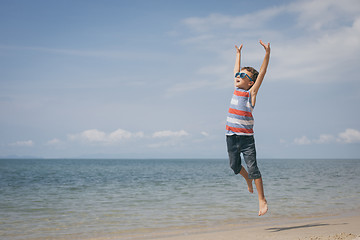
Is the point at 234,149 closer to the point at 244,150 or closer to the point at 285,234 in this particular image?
the point at 244,150

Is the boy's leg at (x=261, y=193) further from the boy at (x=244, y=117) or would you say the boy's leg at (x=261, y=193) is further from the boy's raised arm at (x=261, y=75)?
the boy's raised arm at (x=261, y=75)

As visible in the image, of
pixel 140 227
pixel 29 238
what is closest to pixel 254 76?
pixel 140 227

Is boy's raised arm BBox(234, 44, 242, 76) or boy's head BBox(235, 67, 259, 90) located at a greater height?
boy's raised arm BBox(234, 44, 242, 76)

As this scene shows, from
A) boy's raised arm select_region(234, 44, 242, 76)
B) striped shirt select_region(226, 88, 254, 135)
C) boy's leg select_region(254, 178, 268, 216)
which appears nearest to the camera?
striped shirt select_region(226, 88, 254, 135)

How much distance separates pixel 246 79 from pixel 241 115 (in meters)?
0.54

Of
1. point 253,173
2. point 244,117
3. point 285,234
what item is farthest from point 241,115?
point 285,234

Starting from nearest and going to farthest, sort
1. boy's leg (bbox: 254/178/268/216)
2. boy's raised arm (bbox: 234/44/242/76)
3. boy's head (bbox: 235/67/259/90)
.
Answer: boy's head (bbox: 235/67/259/90), boy's leg (bbox: 254/178/268/216), boy's raised arm (bbox: 234/44/242/76)

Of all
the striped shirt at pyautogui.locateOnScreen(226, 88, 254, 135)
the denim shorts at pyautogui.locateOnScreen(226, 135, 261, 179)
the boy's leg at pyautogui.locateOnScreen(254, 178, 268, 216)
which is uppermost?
the striped shirt at pyautogui.locateOnScreen(226, 88, 254, 135)

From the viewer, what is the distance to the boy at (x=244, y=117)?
458 cm

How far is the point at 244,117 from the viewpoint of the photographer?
4.56m

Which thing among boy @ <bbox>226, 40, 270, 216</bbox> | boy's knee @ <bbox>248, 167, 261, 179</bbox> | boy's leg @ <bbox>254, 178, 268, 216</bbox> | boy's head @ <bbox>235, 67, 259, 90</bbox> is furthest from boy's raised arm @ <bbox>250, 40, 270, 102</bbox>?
boy's leg @ <bbox>254, 178, 268, 216</bbox>

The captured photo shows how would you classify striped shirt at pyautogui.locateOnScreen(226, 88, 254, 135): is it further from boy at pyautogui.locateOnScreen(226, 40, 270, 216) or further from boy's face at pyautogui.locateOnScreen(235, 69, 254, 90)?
boy's face at pyautogui.locateOnScreen(235, 69, 254, 90)

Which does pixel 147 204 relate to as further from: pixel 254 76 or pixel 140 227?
pixel 254 76

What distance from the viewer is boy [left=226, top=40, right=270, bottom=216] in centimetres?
458
